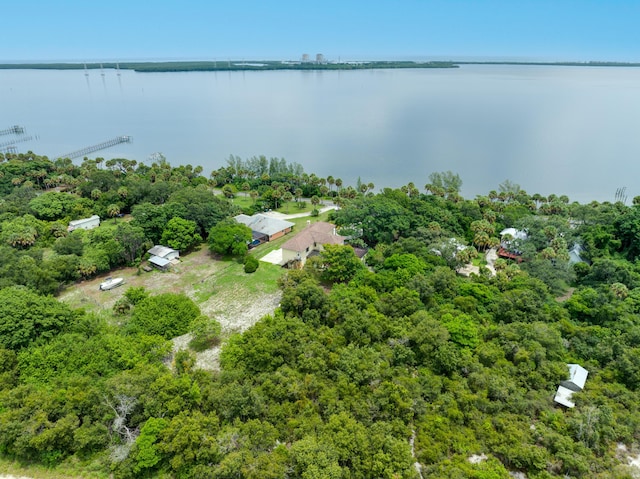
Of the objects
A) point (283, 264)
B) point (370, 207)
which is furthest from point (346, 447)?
point (370, 207)

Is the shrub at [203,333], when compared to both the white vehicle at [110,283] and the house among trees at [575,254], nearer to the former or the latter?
the white vehicle at [110,283]

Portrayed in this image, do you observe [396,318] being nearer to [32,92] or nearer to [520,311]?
[520,311]

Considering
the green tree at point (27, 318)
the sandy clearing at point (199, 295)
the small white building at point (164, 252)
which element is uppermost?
the green tree at point (27, 318)

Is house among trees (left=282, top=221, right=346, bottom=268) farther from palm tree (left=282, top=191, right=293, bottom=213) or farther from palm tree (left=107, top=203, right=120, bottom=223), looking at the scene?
palm tree (left=107, top=203, right=120, bottom=223)


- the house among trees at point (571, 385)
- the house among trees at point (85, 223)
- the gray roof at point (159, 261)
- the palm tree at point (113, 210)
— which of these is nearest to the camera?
the house among trees at point (571, 385)

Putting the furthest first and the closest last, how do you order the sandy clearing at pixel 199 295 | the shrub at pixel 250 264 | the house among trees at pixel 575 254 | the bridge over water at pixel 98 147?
the bridge over water at pixel 98 147 → the house among trees at pixel 575 254 → the shrub at pixel 250 264 → the sandy clearing at pixel 199 295

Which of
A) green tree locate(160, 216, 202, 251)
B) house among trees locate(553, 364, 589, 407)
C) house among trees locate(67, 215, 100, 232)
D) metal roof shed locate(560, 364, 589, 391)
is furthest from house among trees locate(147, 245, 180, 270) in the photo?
metal roof shed locate(560, 364, 589, 391)

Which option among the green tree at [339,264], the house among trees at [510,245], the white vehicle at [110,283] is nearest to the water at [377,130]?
the house among trees at [510,245]
